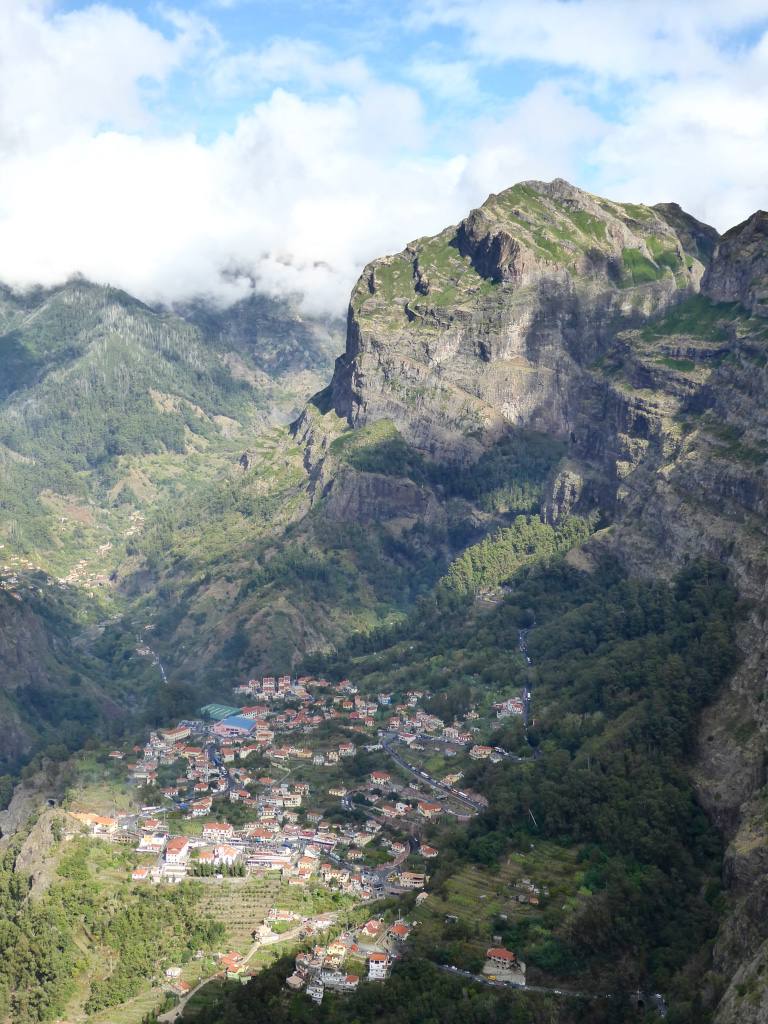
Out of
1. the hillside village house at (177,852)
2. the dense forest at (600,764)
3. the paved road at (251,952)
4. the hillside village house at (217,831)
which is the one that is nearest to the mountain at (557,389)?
the dense forest at (600,764)

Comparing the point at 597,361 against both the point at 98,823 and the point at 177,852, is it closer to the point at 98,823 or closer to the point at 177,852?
the point at 98,823

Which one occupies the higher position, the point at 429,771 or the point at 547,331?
the point at 547,331

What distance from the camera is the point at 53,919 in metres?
81.2

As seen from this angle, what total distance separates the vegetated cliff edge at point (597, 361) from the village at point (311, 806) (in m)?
24.2

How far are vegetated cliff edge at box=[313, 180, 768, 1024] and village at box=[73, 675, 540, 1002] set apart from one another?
952 inches

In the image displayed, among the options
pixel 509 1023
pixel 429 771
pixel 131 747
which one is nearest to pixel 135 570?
pixel 131 747

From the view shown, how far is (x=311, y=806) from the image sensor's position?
9875cm

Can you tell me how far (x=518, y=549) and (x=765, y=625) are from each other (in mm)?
61511

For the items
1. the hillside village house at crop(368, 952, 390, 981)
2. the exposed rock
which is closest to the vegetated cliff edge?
the exposed rock

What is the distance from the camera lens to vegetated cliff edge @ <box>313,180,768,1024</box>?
116 m

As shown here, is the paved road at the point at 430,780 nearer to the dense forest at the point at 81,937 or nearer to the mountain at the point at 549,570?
the mountain at the point at 549,570

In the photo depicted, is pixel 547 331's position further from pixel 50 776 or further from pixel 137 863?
pixel 137 863

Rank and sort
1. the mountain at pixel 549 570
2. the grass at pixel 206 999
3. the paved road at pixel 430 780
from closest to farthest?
the grass at pixel 206 999 → the mountain at pixel 549 570 → the paved road at pixel 430 780

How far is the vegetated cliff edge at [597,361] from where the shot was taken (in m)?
116
